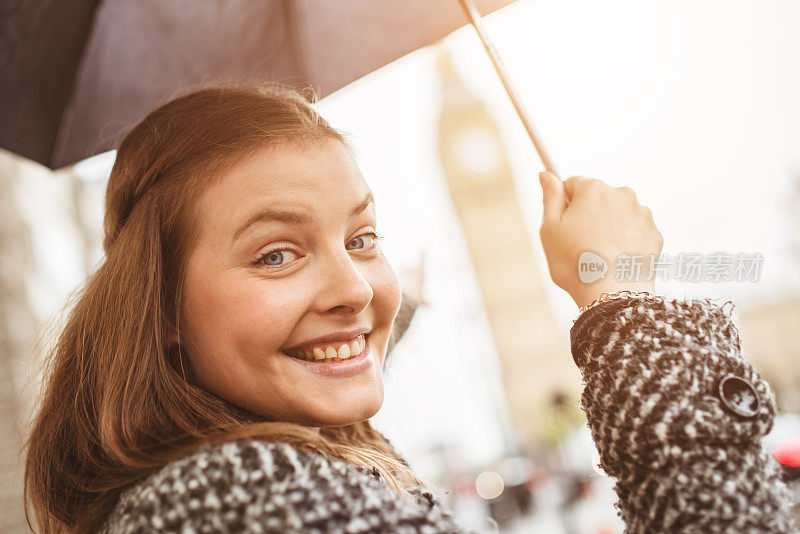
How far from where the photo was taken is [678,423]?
107 centimetres

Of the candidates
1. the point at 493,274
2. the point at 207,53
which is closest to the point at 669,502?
the point at 207,53

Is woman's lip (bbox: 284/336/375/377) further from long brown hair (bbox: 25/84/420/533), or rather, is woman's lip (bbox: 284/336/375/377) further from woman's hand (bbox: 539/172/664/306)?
woman's hand (bbox: 539/172/664/306)

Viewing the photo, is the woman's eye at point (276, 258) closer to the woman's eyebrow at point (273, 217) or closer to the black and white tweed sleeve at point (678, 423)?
the woman's eyebrow at point (273, 217)

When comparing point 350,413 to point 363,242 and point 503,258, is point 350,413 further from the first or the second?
point 503,258

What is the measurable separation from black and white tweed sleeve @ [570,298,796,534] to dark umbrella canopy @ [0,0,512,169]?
3.48 ft

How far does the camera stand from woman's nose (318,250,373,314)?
4.17 ft

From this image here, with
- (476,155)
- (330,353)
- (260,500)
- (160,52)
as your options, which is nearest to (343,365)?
(330,353)

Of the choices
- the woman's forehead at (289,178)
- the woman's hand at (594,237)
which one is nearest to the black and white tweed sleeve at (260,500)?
the woman's forehead at (289,178)

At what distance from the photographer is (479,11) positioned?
1.78m

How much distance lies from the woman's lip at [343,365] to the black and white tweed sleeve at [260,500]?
0.30 m

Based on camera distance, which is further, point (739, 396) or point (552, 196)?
point (552, 196)

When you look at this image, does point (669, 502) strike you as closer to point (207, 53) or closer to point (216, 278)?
point (216, 278)

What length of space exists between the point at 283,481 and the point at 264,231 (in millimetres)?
531

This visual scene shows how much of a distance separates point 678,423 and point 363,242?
79 centimetres
